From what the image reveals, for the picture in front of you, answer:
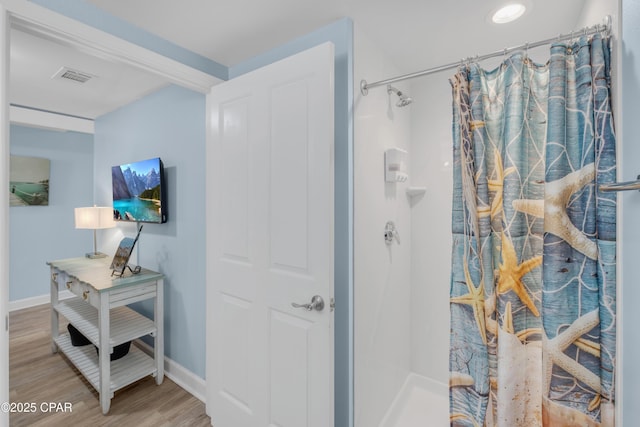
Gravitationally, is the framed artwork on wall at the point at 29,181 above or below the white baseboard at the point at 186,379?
above

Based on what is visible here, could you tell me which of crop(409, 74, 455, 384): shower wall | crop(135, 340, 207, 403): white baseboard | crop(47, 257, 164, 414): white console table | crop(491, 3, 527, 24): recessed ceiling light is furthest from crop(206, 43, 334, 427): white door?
crop(409, 74, 455, 384): shower wall

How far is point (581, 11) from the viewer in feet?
4.51

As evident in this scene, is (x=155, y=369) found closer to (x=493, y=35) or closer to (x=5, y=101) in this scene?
(x=5, y=101)

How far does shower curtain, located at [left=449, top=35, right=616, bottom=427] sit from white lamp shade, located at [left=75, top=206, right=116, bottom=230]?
3.27 meters

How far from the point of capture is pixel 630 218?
2.81 ft

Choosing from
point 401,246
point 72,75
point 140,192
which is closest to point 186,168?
point 140,192

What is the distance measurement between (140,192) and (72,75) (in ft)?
3.49

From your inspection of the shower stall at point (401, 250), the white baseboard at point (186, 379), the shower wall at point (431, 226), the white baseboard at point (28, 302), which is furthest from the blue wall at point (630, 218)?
the white baseboard at point (28, 302)

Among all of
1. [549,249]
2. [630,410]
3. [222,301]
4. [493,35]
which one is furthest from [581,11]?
[222,301]

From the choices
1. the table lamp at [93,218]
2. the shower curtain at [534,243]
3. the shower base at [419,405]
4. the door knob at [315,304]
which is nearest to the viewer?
the shower curtain at [534,243]

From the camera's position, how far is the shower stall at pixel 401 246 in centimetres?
154

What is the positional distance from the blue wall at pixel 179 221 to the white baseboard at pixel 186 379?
42 mm

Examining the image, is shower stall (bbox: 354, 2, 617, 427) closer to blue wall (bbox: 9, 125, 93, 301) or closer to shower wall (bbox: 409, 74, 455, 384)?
shower wall (bbox: 409, 74, 455, 384)

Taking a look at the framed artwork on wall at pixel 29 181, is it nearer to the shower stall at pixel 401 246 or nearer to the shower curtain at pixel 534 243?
the shower stall at pixel 401 246
